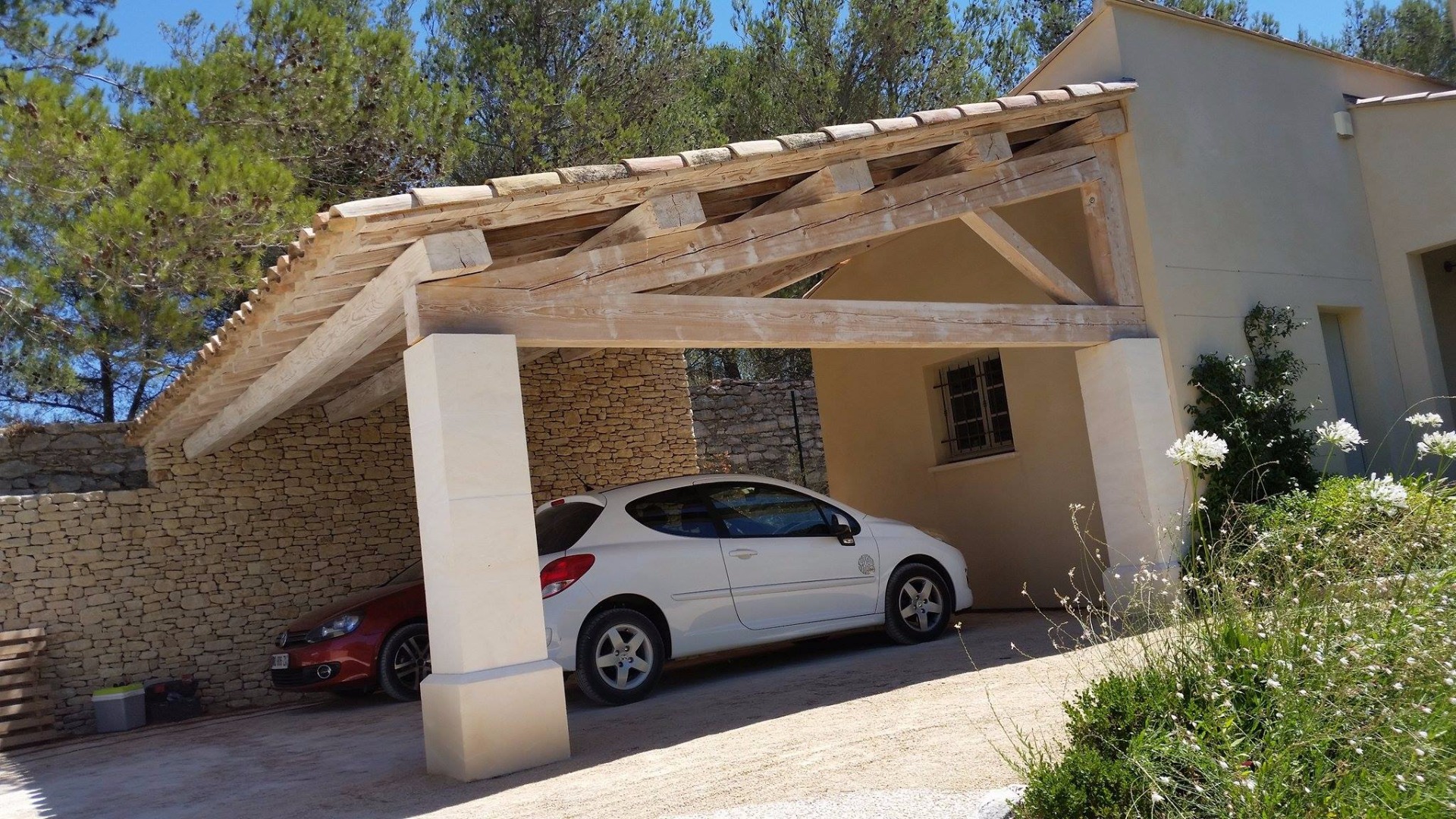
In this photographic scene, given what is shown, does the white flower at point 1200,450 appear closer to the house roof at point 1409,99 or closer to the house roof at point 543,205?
the house roof at point 543,205

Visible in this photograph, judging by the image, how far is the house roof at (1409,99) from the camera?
9.48 meters

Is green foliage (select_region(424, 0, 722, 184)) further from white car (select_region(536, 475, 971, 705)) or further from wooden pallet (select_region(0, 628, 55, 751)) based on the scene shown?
white car (select_region(536, 475, 971, 705))

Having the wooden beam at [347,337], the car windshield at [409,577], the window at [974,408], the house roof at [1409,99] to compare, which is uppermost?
the house roof at [1409,99]

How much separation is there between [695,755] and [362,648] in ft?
13.2

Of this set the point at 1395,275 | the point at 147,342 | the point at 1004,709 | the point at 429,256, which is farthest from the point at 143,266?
the point at 1395,275

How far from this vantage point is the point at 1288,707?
339 cm

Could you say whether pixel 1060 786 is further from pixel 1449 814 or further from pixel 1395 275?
pixel 1395 275

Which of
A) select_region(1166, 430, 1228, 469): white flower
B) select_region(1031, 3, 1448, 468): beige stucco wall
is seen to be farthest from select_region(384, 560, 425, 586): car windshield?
select_region(1166, 430, 1228, 469): white flower

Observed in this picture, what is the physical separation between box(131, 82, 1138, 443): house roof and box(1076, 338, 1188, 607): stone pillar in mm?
1792

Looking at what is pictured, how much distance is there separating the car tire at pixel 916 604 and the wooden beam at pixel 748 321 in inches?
68.2

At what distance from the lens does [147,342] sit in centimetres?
1045

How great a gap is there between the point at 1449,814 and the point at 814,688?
406cm

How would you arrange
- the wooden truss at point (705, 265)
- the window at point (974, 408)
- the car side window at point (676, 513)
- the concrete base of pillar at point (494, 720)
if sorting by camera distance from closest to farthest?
the concrete base of pillar at point (494, 720) < the wooden truss at point (705, 265) < the car side window at point (676, 513) < the window at point (974, 408)

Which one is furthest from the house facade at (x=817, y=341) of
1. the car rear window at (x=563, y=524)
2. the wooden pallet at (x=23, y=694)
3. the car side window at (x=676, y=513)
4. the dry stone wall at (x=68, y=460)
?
the dry stone wall at (x=68, y=460)
